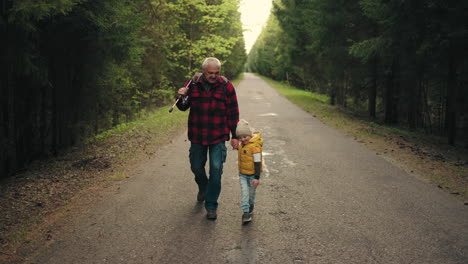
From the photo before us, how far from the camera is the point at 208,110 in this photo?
16.2ft

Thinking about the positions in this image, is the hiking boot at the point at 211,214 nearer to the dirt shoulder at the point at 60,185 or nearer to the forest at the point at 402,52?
the dirt shoulder at the point at 60,185

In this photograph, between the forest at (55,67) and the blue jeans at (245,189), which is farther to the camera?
the forest at (55,67)

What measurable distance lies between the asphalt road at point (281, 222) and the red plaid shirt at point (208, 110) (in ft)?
3.85

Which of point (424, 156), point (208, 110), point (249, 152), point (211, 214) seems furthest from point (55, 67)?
point (424, 156)

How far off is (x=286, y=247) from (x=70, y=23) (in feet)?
23.0

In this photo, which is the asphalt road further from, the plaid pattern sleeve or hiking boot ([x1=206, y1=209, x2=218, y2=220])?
the plaid pattern sleeve

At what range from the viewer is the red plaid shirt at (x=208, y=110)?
16.2ft

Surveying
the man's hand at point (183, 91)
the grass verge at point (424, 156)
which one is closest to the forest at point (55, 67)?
the man's hand at point (183, 91)

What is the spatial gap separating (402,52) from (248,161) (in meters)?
10.5

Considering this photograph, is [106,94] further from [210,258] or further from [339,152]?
[210,258]

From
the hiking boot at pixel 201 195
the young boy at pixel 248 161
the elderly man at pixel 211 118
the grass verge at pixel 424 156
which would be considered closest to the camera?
the young boy at pixel 248 161

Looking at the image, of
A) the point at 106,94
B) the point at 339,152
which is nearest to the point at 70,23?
the point at 106,94

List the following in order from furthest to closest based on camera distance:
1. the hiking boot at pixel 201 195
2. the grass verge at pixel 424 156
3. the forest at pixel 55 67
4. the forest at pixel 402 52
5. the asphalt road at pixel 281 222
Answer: the forest at pixel 402 52, the grass verge at pixel 424 156, the forest at pixel 55 67, the hiking boot at pixel 201 195, the asphalt road at pixel 281 222

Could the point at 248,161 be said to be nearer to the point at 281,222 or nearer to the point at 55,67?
the point at 281,222
